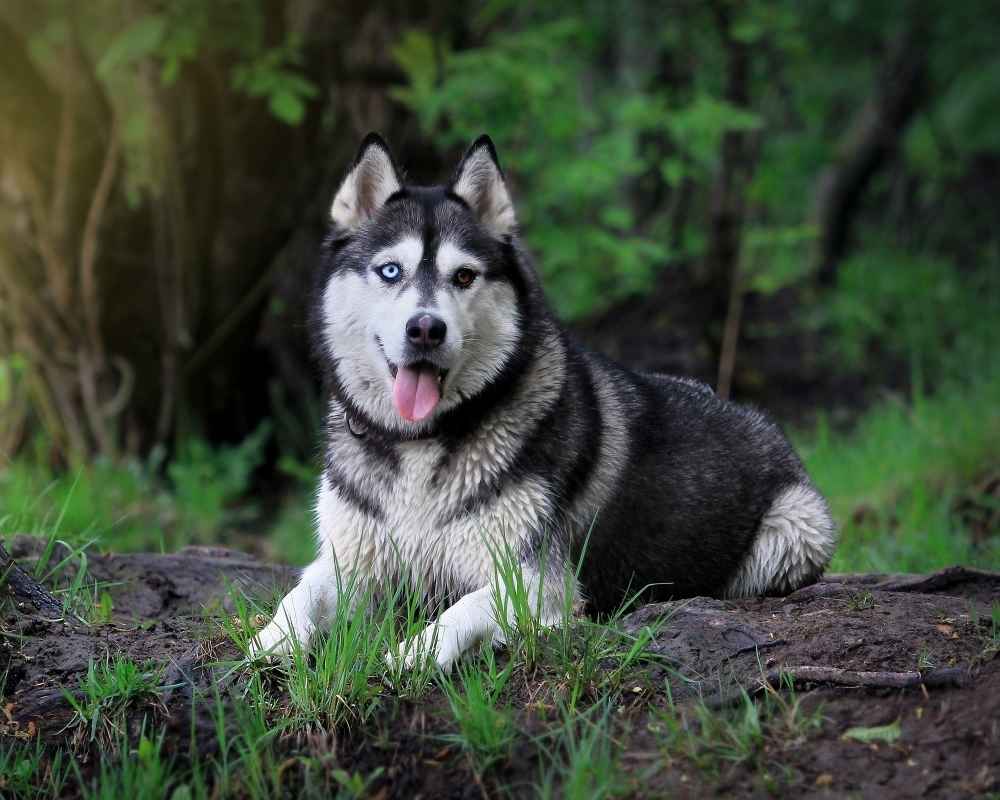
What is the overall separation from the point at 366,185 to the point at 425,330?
2.65 ft

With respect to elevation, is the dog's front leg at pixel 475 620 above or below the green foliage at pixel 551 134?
below

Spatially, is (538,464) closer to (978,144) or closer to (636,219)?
(636,219)

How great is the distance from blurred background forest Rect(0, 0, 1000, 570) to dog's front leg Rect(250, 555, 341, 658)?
7.94 ft

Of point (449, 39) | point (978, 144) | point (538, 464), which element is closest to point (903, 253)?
point (978, 144)

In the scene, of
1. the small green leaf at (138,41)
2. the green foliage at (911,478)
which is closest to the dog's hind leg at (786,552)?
the green foliage at (911,478)

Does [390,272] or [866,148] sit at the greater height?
[866,148]

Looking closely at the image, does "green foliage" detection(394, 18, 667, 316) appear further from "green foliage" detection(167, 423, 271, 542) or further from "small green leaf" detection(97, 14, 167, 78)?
"green foliage" detection(167, 423, 271, 542)

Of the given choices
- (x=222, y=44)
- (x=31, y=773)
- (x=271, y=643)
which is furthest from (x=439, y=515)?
(x=222, y=44)

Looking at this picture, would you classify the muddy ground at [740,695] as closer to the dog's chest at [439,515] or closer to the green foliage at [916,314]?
the dog's chest at [439,515]

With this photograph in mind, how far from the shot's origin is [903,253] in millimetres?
14102

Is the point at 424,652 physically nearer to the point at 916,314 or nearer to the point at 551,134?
the point at 551,134

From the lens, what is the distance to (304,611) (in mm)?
3729

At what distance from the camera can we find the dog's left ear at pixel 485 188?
421cm

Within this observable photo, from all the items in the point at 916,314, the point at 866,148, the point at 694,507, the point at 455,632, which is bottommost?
the point at 455,632
